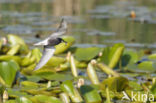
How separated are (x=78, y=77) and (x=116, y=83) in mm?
678

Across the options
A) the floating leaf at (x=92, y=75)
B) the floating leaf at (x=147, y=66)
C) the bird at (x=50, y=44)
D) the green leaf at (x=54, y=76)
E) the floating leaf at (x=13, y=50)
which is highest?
the bird at (x=50, y=44)

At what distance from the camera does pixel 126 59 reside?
410cm

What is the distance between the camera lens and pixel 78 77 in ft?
11.4

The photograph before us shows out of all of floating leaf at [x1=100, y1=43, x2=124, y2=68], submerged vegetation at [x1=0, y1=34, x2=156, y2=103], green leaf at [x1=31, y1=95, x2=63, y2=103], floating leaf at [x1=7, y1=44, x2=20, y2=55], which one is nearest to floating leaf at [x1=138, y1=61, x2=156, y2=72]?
submerged vegetation at [x1=0, y1=34, x2=156, y2=103]

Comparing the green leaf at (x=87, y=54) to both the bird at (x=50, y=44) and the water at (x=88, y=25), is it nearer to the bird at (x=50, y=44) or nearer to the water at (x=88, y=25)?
the water at (x=88, y=25)

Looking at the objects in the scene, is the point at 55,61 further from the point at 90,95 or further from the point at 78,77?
the point at 90,95

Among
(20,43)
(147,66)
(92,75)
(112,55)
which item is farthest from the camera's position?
Answer: (20,43)

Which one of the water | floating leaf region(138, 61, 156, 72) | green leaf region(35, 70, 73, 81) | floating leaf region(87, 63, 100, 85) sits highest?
floating leaf region(87, 63, 100, 85)

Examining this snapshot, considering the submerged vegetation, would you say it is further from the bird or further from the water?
the water

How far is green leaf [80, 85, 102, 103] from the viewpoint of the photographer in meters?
2.70

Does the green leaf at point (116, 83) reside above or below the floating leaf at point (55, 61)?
above

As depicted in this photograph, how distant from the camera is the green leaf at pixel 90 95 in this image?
2.70 meters

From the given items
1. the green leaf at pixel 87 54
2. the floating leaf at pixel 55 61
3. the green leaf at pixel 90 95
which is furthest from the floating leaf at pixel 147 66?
the green leaf at pixel 90 95

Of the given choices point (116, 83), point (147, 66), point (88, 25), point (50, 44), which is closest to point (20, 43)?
point (147, 66)
